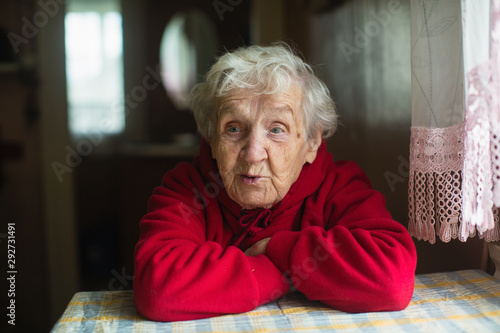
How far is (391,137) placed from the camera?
187 centimetres

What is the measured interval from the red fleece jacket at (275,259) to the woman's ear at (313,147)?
10cm

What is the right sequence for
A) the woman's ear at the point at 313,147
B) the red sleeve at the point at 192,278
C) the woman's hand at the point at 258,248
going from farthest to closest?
the woman's ear at the point at 313,147 < the woman's hand at the point at 258,248 < the red sleeve at the point at 192,278

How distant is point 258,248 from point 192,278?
0.72 feet

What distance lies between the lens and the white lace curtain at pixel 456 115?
101 centimetres

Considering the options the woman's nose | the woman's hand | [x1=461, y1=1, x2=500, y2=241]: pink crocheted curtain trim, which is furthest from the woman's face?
[x1=461, y1=1, x2=500, y2=241]: pink crocheted curtain trim

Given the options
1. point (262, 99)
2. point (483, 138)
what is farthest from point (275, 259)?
point (483, 138)

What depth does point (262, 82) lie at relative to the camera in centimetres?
130

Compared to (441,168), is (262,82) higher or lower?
higher

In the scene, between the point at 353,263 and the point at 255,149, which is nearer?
the point at 353,263

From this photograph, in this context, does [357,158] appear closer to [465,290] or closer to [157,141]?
[465,290]

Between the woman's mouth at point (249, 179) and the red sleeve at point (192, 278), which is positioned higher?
the woman's mouth at point (249, 179)

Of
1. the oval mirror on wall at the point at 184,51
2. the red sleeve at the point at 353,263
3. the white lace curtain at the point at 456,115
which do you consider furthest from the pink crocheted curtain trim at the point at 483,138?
the oval mirror on wall at the point at 184,51

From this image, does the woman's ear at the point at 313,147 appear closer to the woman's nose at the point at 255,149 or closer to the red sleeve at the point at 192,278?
the woman's nose at the point at 255,149

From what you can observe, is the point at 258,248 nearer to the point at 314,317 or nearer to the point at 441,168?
the point at 314,317
